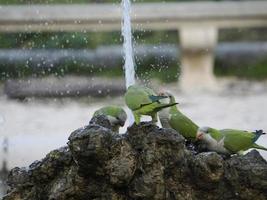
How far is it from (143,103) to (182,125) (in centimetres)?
29

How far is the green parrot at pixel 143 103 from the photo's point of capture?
339cm

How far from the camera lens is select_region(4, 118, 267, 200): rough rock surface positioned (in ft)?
10.6

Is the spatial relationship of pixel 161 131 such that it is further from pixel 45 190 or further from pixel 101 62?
pixel 101 62

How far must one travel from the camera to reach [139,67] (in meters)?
9.62

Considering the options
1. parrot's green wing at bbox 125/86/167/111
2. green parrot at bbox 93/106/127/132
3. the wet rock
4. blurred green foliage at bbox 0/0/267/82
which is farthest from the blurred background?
parrot's green wing at bbox 125/86/167/111

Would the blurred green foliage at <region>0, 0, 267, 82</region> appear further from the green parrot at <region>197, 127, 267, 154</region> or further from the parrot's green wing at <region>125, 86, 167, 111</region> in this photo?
the parrot's green wing at <region>125, 86, 167, 111</region>

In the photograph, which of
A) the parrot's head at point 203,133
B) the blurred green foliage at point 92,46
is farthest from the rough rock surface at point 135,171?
the blurred green foliage at point 92,46

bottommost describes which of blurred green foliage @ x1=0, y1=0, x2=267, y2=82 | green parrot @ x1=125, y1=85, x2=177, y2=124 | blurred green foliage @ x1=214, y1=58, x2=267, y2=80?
blurred green foliage @ x1=214, y1=58, x2=267, y2=80

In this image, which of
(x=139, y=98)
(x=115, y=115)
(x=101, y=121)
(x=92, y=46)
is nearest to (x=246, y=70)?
(x=92, y=46)

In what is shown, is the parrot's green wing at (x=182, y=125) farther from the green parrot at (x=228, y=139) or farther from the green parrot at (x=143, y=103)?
the green parrot at (x=143, y=103)

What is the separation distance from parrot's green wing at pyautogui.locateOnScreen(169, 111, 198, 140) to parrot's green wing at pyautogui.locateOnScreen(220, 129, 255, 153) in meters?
0.15

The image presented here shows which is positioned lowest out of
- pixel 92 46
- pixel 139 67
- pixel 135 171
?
pixel 139 67

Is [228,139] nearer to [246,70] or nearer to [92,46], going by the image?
[246,70]

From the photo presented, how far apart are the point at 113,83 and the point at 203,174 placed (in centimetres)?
617
